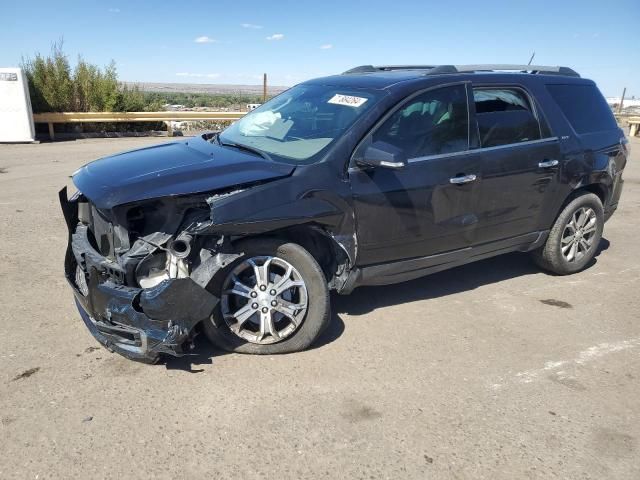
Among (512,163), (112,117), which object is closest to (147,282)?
(512,163)

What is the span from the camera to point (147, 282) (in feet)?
10.8

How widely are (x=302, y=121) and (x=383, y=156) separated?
975 mm

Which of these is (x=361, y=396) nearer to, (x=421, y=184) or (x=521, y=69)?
(x=421, y=184)

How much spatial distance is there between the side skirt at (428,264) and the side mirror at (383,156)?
786 millimetres

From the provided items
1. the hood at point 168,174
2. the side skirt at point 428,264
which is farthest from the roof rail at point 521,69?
the hood at point 168,174

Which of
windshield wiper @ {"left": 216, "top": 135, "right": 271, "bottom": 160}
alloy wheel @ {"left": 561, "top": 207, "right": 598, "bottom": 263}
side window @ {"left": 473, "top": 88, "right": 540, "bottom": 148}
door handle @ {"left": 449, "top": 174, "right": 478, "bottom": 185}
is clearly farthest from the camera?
alloy wheel @ {"left": 561, "top": 207, "right": 598, "bottom": 263}

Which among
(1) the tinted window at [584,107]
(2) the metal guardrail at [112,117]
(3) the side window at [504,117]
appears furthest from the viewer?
(2) the metal guardrail at [112,117]

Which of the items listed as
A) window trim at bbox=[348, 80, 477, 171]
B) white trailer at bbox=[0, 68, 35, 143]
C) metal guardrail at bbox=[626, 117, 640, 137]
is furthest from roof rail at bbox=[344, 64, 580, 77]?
metal guardrail at bbox=[626, 117, 640, 137]

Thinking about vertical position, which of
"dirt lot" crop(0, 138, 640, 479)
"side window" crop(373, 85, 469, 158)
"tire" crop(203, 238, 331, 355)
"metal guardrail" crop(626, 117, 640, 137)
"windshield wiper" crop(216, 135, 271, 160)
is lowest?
"dirt lot" crop(0, 138, 640, 479)

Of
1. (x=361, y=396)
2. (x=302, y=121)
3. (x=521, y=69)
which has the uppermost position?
(x=521, y=69)

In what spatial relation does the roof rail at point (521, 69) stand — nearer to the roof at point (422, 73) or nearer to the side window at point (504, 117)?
the roof at point (422, 73)

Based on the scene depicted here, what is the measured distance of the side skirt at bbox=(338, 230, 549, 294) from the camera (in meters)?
3.85

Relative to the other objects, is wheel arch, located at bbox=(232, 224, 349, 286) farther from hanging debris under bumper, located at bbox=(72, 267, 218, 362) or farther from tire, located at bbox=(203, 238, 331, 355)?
hanging debris under bumper, located at bbox=(72, 267, 218, 362)

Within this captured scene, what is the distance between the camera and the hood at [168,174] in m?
3.16
